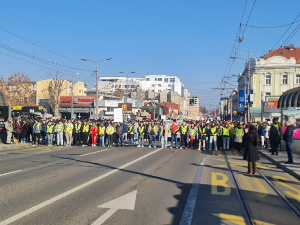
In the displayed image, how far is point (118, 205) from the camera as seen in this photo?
753cm

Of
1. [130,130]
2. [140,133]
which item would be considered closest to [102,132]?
[130,130]

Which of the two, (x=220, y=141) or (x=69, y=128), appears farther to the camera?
(x=69, y=128)

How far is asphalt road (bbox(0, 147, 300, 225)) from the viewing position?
668cm

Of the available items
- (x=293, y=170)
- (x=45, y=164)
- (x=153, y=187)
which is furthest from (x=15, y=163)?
(x=293, y=170)

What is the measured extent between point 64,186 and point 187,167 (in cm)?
573

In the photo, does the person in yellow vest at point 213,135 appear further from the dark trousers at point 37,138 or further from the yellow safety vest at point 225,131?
the dark trousers at point 37,138

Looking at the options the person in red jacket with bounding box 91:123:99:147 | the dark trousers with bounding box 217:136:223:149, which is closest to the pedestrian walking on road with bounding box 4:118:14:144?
the person in red jacket with bounding box 91:123:99:147

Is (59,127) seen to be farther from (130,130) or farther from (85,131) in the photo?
(130,130)

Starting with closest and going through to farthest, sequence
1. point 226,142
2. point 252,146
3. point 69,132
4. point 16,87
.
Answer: point 252,146 < point 226,142 < point 69,132 < point 16,87

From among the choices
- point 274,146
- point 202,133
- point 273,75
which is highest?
point 273,75

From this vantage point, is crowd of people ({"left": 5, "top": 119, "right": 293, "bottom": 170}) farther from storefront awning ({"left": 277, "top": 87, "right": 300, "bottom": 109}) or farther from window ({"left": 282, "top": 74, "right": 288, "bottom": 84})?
window ({"left": 282, "top": 74, "right": 288, "bottom": 84})

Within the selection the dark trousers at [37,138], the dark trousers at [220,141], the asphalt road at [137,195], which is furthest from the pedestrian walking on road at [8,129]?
the dark trousers at [220,141]

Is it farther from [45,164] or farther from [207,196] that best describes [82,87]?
[207,196]

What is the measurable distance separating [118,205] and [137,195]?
1.08 m
